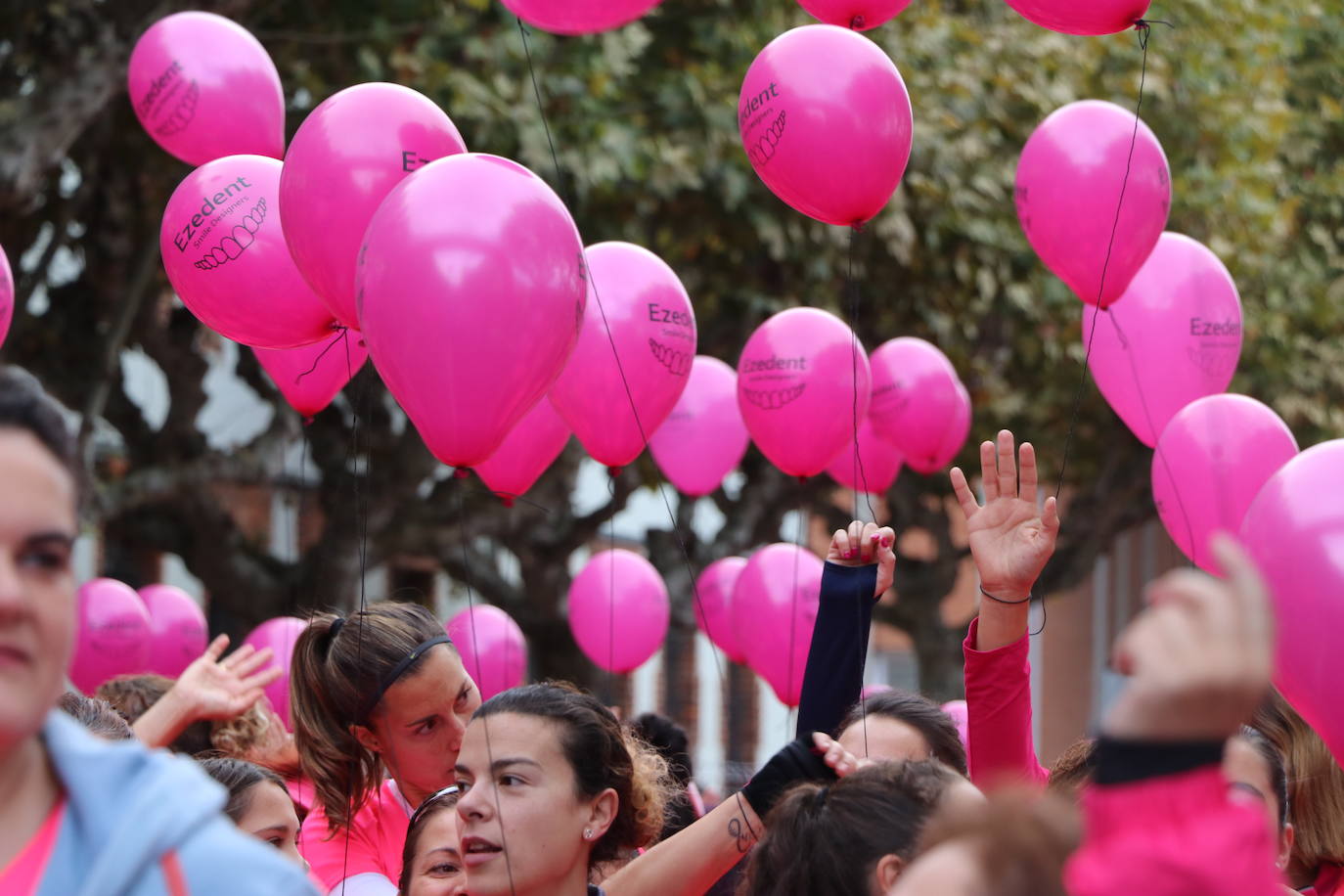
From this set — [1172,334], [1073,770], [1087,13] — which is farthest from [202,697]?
[1172,334]

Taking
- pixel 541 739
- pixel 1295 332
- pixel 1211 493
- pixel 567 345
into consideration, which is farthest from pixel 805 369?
pixel 1295 332

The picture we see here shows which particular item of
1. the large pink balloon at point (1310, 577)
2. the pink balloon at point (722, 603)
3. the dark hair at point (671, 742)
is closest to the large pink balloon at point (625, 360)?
the dark hair at point (671, 742)

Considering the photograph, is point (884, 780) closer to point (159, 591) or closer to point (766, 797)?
point (766, 797)

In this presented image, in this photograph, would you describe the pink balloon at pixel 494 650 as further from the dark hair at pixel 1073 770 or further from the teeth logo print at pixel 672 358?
the dark hair at pixel 1073 770

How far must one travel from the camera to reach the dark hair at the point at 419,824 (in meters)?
3.09

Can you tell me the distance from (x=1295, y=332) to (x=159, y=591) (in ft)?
26.6

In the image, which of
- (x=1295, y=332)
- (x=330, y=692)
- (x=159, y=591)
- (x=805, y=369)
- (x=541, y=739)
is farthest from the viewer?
(x=1295, y=332)

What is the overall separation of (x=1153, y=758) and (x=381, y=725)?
7.95 feet

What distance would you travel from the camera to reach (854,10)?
4254 mm

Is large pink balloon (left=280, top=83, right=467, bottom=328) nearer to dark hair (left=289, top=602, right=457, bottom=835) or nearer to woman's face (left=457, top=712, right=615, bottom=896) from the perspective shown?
dark hair (left=289, top=602, right=457, bottom=835)

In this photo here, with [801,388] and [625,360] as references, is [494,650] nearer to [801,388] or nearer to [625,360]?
[801,388]

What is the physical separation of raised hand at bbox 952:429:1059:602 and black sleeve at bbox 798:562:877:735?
0.24m

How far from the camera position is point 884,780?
2242 millimetres

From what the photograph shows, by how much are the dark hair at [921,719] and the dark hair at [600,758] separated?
0.40m
